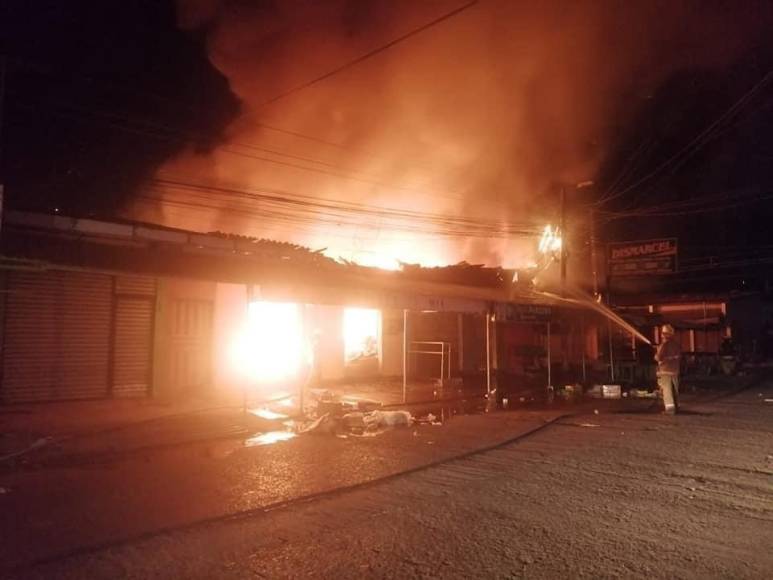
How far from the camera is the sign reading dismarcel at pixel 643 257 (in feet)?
78.5

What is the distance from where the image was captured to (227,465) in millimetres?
6750

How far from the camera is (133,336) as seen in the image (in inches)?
458

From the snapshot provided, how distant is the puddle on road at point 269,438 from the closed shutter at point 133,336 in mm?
4315

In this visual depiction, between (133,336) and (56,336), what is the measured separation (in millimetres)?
1396

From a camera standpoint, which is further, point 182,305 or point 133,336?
point 182,305

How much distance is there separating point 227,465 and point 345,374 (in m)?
9.64

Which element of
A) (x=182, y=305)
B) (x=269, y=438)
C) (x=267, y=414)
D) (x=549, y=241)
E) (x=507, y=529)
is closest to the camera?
(x=507, y=529)

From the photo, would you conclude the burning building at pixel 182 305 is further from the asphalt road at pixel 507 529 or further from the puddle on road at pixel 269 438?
the asphalt road at pixel 507 529

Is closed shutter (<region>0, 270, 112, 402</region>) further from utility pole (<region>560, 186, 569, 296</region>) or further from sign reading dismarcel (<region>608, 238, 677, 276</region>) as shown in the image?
sign reading dismarcel (<region>608, 238, 677, 276</region>)

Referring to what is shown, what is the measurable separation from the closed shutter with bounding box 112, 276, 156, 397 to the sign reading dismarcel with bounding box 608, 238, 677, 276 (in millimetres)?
19184

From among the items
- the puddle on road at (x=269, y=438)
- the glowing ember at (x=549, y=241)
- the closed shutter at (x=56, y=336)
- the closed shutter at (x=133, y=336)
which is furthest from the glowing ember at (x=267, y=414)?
the glowing ember at (x=549, y=241)

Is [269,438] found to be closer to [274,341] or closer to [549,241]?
[274,341]

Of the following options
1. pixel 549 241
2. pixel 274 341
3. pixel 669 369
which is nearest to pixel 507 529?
pixel 669 369

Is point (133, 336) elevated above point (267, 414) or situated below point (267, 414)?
above
